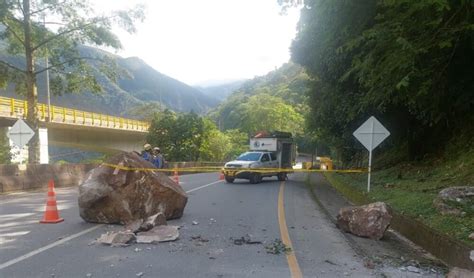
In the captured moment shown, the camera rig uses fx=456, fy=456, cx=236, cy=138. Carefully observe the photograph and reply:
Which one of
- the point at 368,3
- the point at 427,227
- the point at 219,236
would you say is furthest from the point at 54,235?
the point at 368,3

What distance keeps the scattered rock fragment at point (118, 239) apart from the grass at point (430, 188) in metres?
5.05

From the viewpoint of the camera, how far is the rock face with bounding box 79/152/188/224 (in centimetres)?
913

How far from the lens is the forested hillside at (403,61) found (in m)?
8.20

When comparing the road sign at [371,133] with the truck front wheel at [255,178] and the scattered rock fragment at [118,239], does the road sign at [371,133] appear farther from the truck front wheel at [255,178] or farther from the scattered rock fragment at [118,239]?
the scattered rock fragment at [118,239]

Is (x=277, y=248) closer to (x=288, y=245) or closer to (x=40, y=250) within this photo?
(x=288, y=245)

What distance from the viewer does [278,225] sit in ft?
31.2

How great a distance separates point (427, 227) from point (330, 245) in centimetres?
181

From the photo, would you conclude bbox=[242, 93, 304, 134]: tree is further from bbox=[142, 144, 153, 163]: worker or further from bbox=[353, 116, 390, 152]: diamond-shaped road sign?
bbox=[353, 116, 390, 152]: diamond-shaped road sign

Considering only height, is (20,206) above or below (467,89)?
below

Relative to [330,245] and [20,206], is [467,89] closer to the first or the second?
[330,245]

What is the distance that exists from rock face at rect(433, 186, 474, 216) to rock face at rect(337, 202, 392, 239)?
1111 millimetres

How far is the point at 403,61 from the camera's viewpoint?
325 inches

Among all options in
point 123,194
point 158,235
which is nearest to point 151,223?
point 158,235

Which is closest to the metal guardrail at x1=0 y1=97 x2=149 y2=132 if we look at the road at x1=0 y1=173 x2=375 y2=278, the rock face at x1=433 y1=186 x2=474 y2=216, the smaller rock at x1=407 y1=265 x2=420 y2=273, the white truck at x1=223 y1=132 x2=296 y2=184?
the white truck at x1=223 y1=132 x2=296 y2=184
